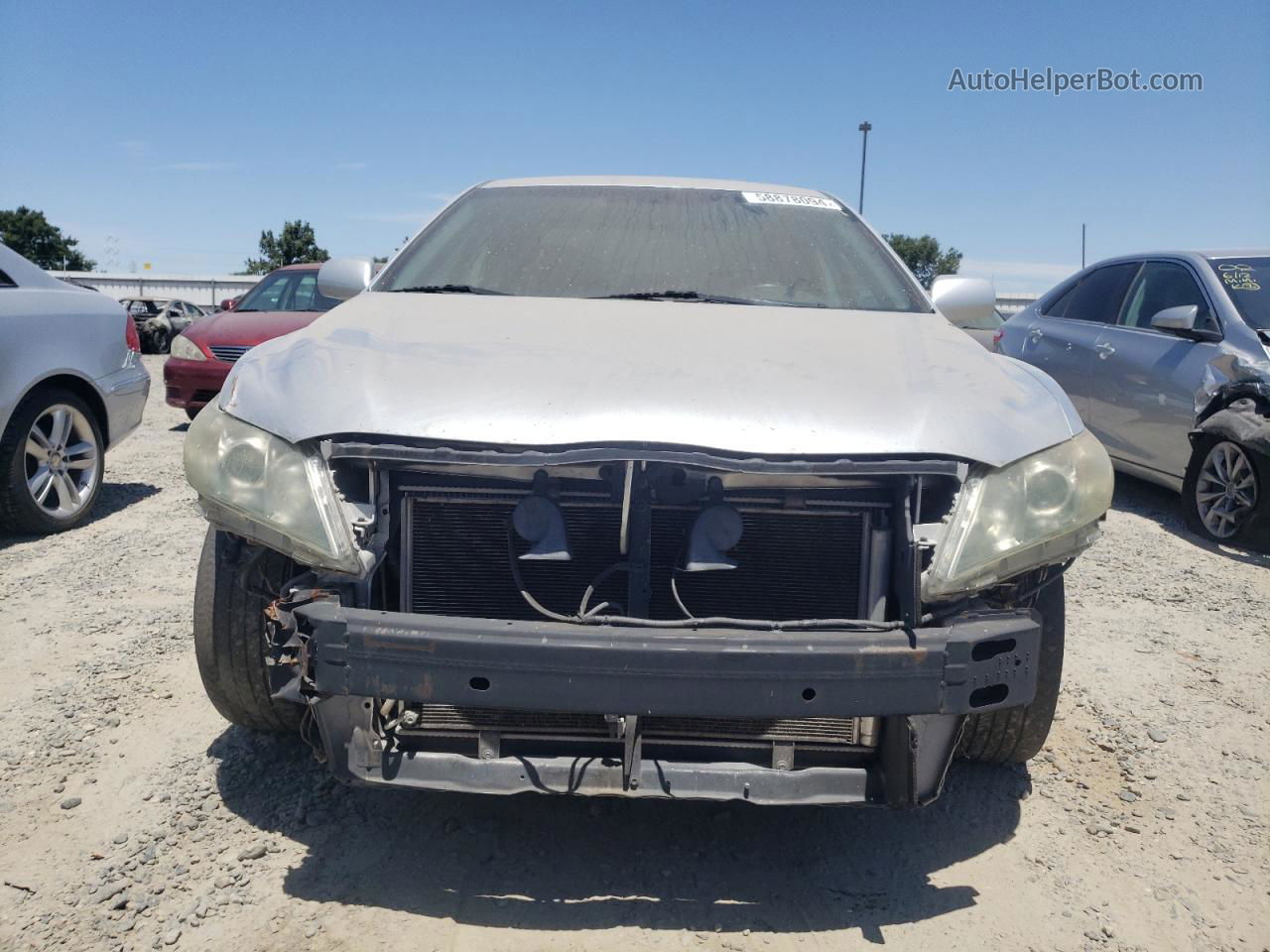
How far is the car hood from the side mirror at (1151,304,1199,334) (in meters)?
3.64

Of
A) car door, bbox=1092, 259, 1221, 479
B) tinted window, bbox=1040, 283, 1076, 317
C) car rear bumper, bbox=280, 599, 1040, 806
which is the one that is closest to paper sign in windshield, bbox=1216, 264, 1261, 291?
car door, bbox=1092, 259, 1221, 479

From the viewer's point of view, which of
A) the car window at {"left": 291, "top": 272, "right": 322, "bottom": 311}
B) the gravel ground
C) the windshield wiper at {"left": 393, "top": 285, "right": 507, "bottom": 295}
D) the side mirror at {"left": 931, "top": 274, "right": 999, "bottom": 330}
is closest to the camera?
the gravel ground

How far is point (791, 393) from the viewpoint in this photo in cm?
219

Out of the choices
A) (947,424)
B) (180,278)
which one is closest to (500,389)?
(947,424)

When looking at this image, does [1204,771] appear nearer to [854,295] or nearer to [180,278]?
[854,295]

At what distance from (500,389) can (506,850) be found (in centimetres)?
115

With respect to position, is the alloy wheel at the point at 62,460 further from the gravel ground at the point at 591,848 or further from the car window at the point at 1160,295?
the car window at the point at 1160,295

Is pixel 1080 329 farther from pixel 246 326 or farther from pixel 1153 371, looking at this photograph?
pixel 246 326

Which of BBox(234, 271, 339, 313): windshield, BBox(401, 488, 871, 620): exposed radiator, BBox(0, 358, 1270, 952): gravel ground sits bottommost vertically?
BBox(0, 358, 1270, 952): gravel ground

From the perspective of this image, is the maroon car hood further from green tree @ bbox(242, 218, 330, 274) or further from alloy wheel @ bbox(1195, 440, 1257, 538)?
green tree @ bbox(242, 218, 330, 274)

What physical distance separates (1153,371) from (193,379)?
23.8ft

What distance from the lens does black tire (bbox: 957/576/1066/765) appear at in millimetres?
2463

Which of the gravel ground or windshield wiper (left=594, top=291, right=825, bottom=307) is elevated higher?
windshield wiper (left=594, top=291, right=825, bottom=307)

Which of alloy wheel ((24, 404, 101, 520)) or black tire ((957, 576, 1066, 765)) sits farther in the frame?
alloy wheel ((24, 404, 101, 520))
